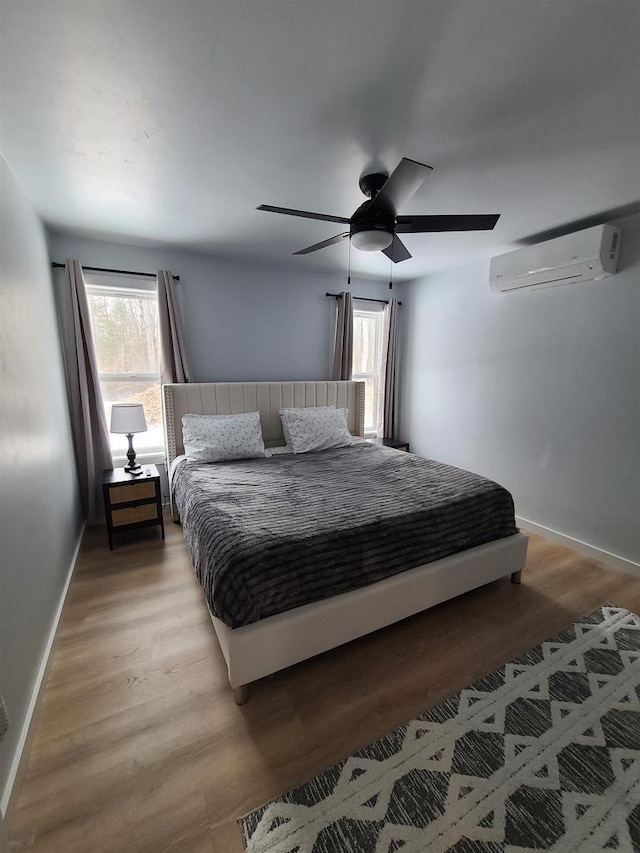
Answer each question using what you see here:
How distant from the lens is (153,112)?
1481 mm

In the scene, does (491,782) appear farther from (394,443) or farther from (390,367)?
(390,367)

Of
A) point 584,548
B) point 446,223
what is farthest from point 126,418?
point 584,548

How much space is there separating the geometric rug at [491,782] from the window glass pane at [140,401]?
9.65ft

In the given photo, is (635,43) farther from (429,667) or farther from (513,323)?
(429,667)

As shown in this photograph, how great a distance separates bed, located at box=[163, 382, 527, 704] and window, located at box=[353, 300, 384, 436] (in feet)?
5.18

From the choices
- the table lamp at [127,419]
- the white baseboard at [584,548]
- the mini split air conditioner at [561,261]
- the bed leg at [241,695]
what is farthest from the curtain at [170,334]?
the white baseboard at [584,548]

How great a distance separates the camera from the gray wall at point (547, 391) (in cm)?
256

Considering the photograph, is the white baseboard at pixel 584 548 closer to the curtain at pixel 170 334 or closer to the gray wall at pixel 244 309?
the gray wall at pixel 244 309

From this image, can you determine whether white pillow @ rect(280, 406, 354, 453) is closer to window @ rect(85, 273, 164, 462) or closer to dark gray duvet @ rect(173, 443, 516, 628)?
dark gray duvet @ rect(173, 443, 516, 628)

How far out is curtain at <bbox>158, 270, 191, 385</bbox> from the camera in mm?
3209

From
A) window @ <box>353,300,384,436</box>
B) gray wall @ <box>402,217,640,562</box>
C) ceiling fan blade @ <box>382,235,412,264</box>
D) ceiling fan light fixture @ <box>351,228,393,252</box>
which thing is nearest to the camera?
ceiling fan light fixture @ <box>351,228,393,252</box>

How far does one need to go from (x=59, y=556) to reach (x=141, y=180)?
2.31 metres

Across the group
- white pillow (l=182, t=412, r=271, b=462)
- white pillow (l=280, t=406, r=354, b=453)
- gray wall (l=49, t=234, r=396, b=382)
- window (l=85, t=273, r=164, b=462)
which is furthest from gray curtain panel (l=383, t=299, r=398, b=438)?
window (l=85, t=273, r=164, b=462)

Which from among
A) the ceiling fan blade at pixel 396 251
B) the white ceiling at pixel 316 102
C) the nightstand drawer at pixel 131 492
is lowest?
the nightstand drawer at pixel 131 492
